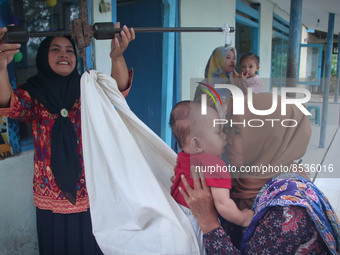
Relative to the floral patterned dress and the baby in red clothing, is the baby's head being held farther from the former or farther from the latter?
the floral patterned dress

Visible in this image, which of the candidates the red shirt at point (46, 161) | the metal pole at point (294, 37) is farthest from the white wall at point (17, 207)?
the metal pole at point (294, 37)

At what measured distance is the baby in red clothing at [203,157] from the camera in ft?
3.99

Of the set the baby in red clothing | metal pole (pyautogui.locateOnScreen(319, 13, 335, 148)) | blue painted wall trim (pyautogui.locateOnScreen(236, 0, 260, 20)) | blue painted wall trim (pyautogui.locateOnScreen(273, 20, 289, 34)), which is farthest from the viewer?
blue painted wall trim (pyautogui.locateOnScreen(273, 20, 289, 34))

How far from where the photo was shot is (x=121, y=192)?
1337 millimetres

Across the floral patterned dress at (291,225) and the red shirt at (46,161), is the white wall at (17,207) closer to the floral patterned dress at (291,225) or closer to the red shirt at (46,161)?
the red shirt at (46,161)

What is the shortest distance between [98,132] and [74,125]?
485mm

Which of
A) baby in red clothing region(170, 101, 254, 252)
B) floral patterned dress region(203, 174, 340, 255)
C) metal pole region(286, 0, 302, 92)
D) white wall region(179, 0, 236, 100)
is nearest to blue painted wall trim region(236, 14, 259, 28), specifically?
white wall region(179, 0, 236, 100)

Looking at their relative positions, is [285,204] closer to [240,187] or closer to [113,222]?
Result: [240,187]

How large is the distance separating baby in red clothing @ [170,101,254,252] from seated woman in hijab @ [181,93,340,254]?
4cm

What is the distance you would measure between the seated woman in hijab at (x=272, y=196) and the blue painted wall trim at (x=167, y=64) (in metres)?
2.01

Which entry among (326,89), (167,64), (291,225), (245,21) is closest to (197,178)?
(291,225)

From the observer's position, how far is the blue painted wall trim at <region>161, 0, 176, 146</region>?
3264mm

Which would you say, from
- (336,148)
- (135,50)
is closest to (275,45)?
(336,148)

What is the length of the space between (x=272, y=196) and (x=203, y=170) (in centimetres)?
28
